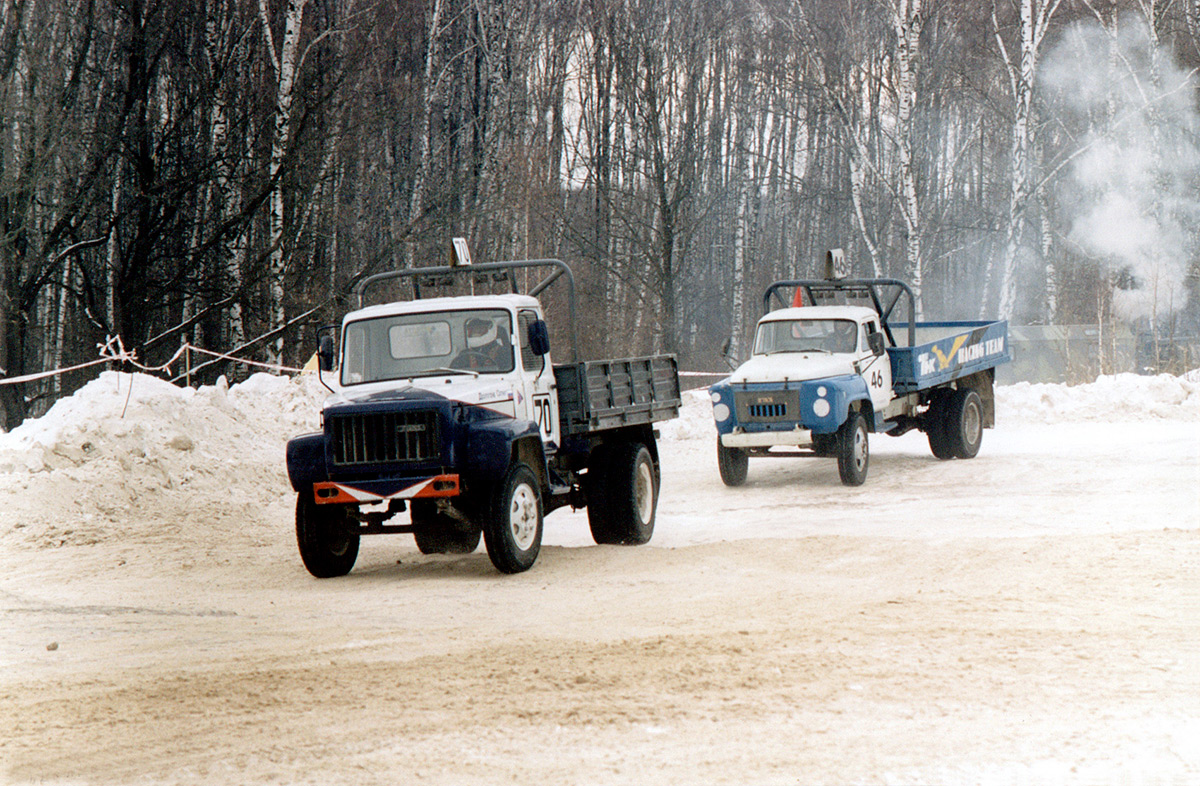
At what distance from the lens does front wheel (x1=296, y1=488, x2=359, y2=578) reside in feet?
34.3

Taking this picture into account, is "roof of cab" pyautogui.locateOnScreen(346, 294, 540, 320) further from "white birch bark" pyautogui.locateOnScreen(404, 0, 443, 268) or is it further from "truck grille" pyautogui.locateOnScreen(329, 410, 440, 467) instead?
"white birch bark" pyautogui.locateOnScreen(404, 0, 443, 268)

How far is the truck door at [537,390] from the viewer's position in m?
11.1

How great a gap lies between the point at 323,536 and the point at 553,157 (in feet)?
90.1

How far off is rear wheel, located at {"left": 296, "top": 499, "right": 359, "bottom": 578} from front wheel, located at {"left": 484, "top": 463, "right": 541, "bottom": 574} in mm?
1262

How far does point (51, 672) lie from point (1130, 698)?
552cm

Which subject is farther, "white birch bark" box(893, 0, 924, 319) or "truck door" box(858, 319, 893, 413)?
"white birch bark" box(893, 0, 924, 319)

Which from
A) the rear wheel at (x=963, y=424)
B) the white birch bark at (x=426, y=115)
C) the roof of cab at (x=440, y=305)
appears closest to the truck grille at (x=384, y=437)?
the roof of cab at (x=440, y=305)

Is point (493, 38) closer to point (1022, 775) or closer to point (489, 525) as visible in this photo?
point (489, 525)

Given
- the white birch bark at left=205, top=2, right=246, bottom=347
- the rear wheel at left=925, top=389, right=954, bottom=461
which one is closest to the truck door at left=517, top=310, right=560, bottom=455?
the rear wheel at left=925, top=389, right=954, bottom=461

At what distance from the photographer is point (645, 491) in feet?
41.2

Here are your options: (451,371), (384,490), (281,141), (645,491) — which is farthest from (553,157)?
(384,490)

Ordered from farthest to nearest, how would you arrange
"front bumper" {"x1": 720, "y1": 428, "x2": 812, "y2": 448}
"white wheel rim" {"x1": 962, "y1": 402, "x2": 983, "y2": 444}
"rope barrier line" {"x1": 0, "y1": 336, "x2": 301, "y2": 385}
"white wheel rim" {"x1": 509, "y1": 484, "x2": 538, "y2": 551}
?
"white wheel rim" {"x1": 962, "y1": 402, "x2": 983, "y2": 444} < "front bumper" {"x1": 720, "y1": 428, "x2": 812, "y2": 448} < "rope barrier line" {"x1": 0, "y1": 336, "x2": 301, "y2": 385} < "white wheel rim" {"x1": 509, "y1": 484, "x2": 538, "y2": 551}

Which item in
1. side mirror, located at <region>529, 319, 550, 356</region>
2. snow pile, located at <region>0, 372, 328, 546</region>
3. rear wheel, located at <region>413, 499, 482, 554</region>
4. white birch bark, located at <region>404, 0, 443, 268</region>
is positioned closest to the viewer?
rear wheel, located at <region>413, 499, 482, 554</region>

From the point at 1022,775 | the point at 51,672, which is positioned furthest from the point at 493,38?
the point at 1022,775
